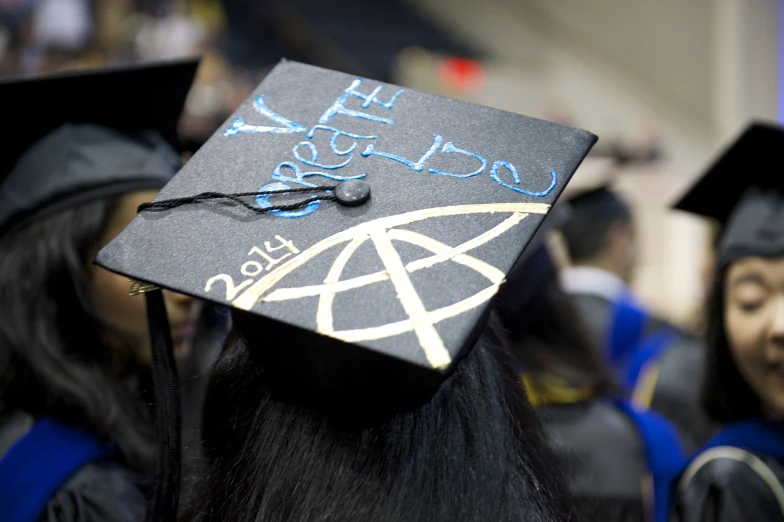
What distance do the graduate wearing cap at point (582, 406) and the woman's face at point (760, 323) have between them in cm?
29

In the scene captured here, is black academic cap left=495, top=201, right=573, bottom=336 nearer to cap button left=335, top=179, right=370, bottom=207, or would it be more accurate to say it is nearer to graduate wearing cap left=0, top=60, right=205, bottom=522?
graduate wearing cap left=0, top=60, right=205, bottom=522

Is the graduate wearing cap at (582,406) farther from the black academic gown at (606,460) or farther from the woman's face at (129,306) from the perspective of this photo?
the woman's face at (129,306)

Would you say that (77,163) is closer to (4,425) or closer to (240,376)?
(4,425)

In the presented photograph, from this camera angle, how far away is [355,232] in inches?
32.2

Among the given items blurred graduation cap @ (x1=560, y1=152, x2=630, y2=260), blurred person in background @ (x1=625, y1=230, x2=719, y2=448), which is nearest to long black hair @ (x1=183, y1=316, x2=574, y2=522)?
blurred person in background @ (x1=625, y1=230, x2=719, y2=448)

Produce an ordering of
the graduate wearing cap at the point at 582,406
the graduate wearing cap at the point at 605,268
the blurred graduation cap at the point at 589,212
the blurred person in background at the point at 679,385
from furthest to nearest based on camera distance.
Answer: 1. the blurred graduation cap at the point at 589,212
2. the graduate wearing cap at the point at 605,268
3. the blurred person in background at the point at 679,385
4. the graduate wearing cap at the point at 582,406

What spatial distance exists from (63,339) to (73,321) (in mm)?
37

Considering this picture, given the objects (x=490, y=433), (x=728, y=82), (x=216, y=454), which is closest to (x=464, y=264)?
(x=490, y=433)

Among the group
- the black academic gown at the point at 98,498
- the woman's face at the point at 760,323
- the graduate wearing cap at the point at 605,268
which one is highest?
the woman's face at the point at 760,323

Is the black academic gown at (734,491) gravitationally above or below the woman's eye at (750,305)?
below

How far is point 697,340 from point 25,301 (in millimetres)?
2118

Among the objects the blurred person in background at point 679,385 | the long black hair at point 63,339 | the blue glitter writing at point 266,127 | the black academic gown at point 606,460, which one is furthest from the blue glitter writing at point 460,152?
the blurred person in background at point 679,385

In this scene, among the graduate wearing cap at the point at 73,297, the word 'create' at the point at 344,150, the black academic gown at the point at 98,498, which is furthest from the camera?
the graduate wearing cap at the point at 73,297

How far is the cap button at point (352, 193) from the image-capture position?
83cm
